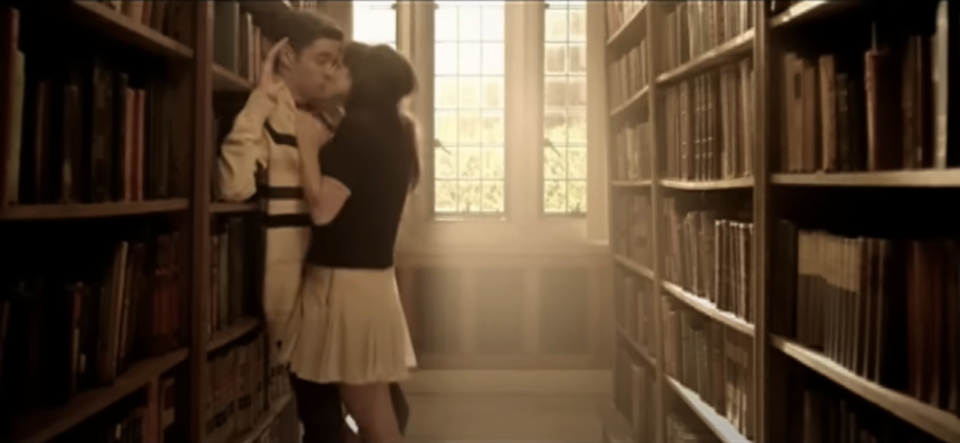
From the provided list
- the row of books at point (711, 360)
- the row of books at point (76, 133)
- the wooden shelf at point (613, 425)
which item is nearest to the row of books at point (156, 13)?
the row of books at point (76, 133)

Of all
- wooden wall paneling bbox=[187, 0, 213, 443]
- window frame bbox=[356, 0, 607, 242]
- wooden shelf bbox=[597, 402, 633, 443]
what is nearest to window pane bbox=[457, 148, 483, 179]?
window frame bbox=[356, 0, 607, 242]

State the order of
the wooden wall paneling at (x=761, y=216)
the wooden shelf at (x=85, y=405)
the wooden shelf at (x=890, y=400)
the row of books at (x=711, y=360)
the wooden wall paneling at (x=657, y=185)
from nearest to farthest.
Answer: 1. the wooden shelf at (x=890, y=400)
2. the wooden shelf at (x=85, y=405)
3. the wooden wall paneling at (x=761, y=216)
4. the row of books at (x=711, y=360)
5. the wooden wall paneling at (x=657, y=185)

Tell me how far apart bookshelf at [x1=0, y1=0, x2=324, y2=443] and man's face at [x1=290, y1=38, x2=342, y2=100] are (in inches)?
6.7

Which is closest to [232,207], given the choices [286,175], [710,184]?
[286,175]

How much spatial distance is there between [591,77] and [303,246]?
227cm

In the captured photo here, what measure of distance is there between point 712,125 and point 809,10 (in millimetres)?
662

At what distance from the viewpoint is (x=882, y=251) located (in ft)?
4.34

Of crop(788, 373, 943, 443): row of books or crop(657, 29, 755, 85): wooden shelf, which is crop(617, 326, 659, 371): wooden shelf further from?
crop(788, 373, 943, 443): row of books

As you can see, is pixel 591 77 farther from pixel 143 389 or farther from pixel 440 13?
pixel 143 389

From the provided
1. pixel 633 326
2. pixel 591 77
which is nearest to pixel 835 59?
pixel 633 326

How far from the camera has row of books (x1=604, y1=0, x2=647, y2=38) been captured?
3263 millimetres

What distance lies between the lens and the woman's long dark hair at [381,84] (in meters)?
2.07

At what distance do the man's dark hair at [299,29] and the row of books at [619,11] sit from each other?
118cm

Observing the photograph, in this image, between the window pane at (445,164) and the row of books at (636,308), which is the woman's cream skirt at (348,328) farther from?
the window pane at (445,164)
